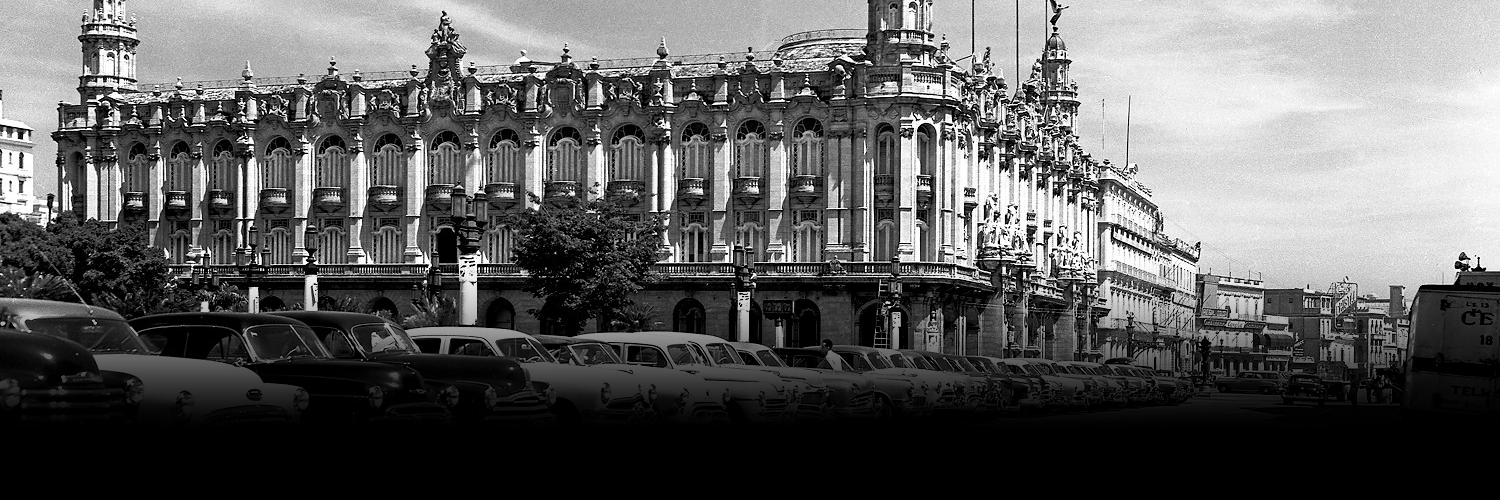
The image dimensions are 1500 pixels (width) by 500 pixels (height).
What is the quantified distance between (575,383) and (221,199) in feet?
196

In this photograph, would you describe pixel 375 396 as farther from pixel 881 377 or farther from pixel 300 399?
pixel 881 377

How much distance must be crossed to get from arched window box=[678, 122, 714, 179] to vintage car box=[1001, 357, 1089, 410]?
93.6 ft

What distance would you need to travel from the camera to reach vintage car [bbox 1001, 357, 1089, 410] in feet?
131

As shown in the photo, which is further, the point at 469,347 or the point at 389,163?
the point at 389,163

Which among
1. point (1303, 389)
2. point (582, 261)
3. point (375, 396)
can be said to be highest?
point (582, 261)

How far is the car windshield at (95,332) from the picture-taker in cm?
1766

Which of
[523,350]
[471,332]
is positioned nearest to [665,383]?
[523,350]

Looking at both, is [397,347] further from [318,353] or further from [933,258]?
[933,258]

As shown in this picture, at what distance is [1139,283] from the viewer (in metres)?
124

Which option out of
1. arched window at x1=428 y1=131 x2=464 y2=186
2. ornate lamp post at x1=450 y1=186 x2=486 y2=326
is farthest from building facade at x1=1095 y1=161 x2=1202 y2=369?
ornate lamp post at x1=450 y1=186 x2=486 y2=326

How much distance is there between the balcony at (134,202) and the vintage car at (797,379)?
57.6 metres

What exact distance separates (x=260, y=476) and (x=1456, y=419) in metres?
21.9

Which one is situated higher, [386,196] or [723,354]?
[386,196]

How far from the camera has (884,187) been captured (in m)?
67.0
